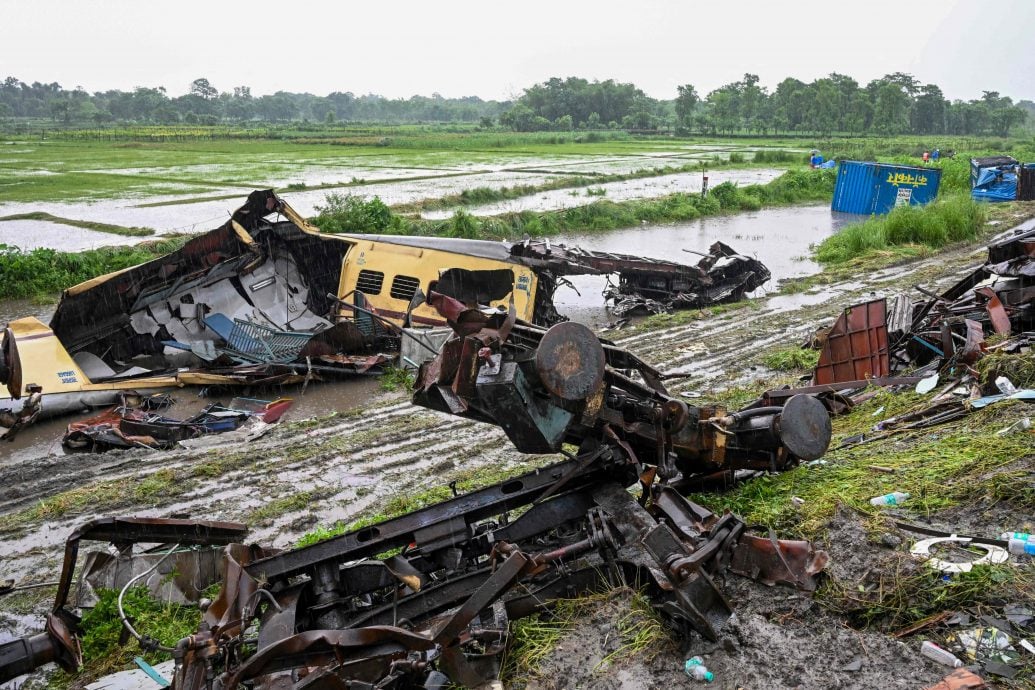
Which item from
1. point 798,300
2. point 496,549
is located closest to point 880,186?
point 798,300

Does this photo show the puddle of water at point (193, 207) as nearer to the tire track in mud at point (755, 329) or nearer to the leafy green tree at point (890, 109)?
the tire track in mud at point (755, 329)

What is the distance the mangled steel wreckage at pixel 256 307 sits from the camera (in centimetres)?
1038

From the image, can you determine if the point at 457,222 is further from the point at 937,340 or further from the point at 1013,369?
the point at 1013,369

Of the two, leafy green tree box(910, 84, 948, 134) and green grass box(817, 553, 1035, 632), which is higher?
leafy green tree box(910, 84, 948, 134)

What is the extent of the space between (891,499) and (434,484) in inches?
156

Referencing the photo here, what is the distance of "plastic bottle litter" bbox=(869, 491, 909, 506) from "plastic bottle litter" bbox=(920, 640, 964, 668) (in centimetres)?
115

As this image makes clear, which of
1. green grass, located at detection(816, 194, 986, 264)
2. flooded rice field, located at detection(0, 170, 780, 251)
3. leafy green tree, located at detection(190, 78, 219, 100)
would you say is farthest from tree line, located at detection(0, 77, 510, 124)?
green grass, located at detection(816, 194, 986, 264)

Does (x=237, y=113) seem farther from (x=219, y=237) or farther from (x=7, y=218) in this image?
(x=219, y=237)

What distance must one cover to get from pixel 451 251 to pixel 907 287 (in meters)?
8.43

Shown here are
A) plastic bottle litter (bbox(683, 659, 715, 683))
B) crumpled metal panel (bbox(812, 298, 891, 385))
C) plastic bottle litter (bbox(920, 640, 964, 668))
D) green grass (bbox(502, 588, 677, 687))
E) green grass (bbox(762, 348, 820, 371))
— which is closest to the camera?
plastic bottle litter (bbox(920, 640, 964, 668))

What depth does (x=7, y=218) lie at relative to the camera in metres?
25.1

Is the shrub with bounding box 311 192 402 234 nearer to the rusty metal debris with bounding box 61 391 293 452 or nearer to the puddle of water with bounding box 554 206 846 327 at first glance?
the puddle of water with bounding box 554 206 846 327

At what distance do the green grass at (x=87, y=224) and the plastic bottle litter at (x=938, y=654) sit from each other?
863 inches

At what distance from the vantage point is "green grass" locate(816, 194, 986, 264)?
1845 centimetres
